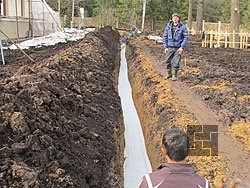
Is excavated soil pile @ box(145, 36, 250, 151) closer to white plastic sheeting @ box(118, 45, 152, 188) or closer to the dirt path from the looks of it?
the dirt path

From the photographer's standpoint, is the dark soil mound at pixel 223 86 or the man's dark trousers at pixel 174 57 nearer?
the dark soil mound at pixel 223 86

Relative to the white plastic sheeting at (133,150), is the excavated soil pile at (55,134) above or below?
above

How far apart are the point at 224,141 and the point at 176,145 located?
14.6ft

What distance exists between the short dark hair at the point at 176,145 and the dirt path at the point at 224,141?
2.88 meters

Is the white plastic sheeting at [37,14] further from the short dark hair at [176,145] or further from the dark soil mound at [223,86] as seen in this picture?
the short dark hair at [176,145]

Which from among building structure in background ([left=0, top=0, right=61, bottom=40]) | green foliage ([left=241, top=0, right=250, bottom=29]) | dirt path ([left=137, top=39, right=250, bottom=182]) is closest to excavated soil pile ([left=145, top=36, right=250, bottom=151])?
dirt path ([left=137, top=39, right=250, bottom=182])

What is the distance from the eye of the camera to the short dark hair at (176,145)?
3127 millimetres

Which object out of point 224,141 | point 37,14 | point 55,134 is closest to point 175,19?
point 224,141

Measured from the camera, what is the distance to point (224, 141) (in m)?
7.35

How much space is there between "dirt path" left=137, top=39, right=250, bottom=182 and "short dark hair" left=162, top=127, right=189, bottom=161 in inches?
114

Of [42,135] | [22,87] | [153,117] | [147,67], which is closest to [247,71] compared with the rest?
[147,67]

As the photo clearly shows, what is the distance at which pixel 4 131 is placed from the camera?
16.9 feet

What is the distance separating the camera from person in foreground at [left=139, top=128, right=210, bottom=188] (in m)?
3.09

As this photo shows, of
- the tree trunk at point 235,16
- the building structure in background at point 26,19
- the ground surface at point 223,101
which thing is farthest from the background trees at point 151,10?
the ground surface at point 223,101
